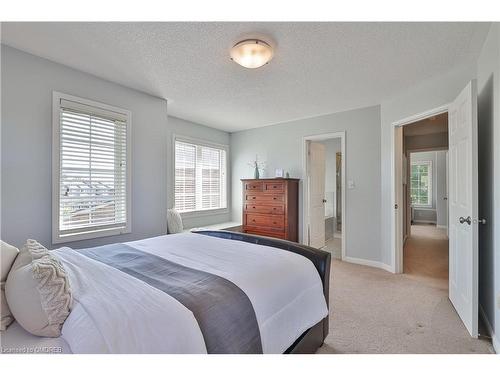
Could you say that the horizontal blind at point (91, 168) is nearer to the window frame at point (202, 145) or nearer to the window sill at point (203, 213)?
the window frame at point (202, 145)

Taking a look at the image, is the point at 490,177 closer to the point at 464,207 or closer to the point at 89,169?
the point at 464,207

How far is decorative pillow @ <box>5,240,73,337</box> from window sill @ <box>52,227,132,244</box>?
5.12ft

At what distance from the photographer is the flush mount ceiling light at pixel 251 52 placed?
193 centimetres

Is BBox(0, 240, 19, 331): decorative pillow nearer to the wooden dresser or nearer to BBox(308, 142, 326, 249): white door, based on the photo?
the wooden dresser

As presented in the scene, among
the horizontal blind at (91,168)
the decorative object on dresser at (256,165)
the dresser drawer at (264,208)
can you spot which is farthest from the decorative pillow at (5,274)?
the decorative object on dresser at (256,165)

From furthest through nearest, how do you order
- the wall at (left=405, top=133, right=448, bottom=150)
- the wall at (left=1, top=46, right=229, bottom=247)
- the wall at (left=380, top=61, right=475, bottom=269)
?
1. the wall at (left=405, top=133, right=448, bottom=150)
2. the wall at (left=380, top=61, right=475, bottom=269)
3. the wall at (left=1, top=46, right=229, bottom=247)

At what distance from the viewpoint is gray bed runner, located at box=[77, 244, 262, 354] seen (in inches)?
40.6

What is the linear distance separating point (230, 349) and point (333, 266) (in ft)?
9.93

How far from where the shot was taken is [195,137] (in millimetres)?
4582

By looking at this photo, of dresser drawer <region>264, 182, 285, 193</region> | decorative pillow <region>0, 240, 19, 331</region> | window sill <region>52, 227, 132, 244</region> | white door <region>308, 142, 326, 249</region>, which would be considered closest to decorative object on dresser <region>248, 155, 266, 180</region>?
dresser drawer <region>264, 182, 285, 193</region>

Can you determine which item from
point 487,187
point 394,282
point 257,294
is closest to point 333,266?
point 394,282

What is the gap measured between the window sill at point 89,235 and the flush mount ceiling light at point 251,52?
2.32 metres

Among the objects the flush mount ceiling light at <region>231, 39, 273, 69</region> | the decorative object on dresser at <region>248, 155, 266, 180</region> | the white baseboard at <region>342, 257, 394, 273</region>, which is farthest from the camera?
the decorative object on dresser at <region>248, 155, 266, 180</region>
